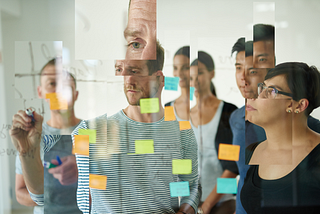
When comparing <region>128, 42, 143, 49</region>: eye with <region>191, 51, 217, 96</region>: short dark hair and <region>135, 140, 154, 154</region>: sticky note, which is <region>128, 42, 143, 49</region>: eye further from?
<region>135, 140, 154, 154</region>: sticky note

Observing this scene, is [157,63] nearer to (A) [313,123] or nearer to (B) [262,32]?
(B) [262,32]

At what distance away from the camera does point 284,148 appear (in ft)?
3.76

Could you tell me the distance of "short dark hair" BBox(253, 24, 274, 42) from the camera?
44.8 inches

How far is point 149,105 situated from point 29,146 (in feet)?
2.22

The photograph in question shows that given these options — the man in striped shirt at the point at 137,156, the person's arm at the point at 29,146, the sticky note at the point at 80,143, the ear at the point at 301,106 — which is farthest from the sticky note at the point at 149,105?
the ear at the point at 301,106

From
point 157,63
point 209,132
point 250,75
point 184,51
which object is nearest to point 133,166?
point 209,132

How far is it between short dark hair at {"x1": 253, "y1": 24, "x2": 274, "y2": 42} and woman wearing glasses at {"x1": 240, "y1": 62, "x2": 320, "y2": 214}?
0.17 meters

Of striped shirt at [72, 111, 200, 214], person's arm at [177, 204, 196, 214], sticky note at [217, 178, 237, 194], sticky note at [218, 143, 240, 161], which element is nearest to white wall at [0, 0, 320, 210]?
striped shirt at [72, 111, 200, 214]

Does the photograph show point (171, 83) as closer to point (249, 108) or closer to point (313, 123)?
point (249, 108)

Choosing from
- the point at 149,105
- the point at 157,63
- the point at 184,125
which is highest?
the point at 157,63

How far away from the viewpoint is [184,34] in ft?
3.74

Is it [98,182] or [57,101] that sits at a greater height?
[57,101]

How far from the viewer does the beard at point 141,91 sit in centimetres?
112

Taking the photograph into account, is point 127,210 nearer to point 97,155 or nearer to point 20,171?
point 97,155
